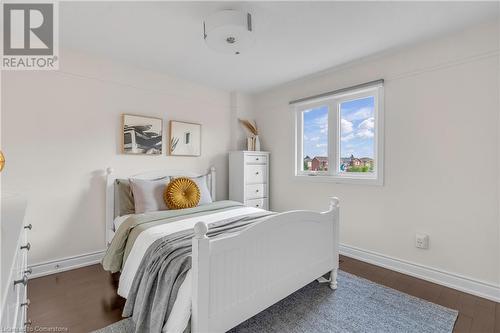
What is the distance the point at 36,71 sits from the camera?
242 cm

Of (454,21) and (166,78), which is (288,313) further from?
(166,78)

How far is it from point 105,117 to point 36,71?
0.70m

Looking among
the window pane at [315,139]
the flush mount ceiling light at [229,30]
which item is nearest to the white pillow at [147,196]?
the flush mount ceiling light at [229,30]

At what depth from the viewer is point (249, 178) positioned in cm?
366

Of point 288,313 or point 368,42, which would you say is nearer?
point 288,313

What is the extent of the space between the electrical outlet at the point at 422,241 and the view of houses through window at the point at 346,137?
2.74 feet

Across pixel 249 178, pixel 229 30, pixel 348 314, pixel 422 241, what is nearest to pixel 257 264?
pixel 348 314

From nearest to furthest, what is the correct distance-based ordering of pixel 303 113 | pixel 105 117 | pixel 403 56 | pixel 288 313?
pixel 288 313 → pixel 403 56 → pixel 105 117 → pixel 303 113

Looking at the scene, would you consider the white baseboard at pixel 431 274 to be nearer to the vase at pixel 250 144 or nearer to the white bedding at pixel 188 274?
the white bedding at pixel 188 274

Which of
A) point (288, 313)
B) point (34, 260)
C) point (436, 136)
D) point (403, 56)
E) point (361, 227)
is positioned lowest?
point (288, 313)

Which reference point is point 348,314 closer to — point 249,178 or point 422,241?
point 422,241

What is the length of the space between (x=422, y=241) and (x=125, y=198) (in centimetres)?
305

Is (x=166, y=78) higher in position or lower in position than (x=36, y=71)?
higher

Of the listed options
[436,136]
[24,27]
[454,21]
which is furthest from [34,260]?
[454,21]
